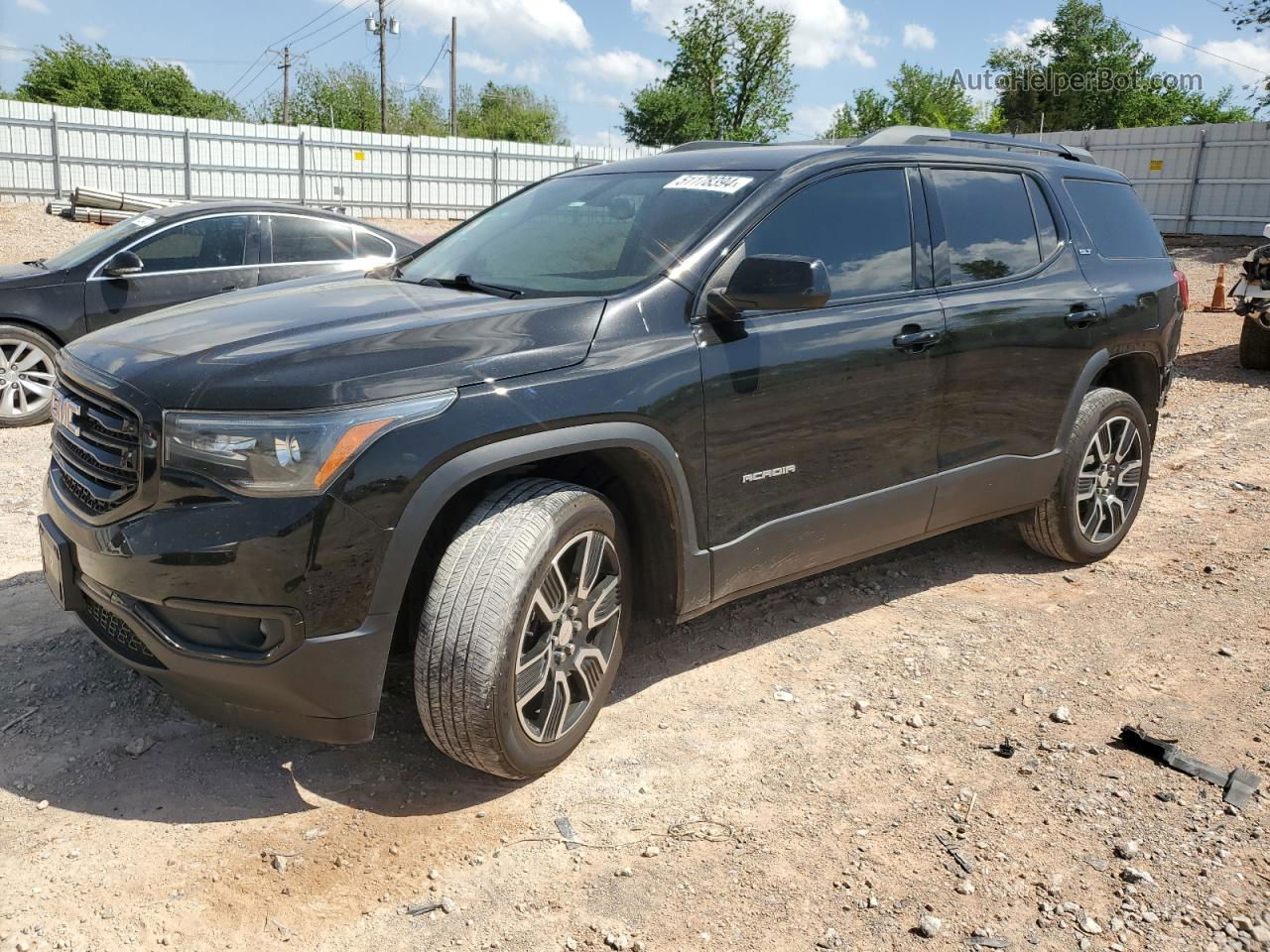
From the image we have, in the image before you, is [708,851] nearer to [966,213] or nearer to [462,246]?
[462,246]

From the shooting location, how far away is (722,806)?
3000 mm

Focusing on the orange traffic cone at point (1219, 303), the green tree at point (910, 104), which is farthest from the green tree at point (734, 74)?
the orange traffic cone at point (1219, 303)

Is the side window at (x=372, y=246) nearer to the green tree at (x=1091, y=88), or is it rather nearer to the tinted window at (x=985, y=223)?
the tinted window at (x=985, y=223)

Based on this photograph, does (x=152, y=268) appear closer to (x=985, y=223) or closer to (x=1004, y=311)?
(x=985, y=223)

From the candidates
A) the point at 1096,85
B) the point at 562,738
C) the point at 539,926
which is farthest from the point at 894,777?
the point at 1096,85

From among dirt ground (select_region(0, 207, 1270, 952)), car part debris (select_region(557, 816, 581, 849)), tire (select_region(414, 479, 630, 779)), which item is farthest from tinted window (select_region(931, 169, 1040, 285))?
car part debris (select_region(557, 816, 581, 849))

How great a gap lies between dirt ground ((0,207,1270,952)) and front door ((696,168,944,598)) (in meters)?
0.55

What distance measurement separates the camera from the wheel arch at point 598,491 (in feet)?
8.70

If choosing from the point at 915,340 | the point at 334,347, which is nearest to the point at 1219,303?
the point at 915,340

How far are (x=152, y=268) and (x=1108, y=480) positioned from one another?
6.64 metres

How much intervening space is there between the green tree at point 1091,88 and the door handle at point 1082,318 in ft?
186

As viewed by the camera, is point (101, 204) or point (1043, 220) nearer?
point (1043, 220)

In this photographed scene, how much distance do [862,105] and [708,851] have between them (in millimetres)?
66839

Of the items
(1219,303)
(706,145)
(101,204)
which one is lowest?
(1219,303)
